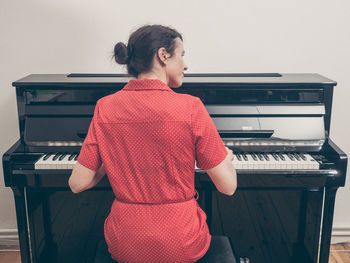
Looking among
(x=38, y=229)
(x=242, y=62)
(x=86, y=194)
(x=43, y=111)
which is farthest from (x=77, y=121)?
(x=242, y=62)

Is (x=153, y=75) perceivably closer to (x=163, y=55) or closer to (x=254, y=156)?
(x=163, y=55)

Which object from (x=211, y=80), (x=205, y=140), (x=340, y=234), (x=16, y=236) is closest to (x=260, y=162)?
(x=211, y=80)

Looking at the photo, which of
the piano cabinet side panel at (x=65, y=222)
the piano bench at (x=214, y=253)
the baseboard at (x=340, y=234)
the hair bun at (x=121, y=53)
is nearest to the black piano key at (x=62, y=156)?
the piano cabinet side panel at (x=65, y=222)

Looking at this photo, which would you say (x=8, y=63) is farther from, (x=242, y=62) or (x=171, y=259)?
(x=171, y=259)

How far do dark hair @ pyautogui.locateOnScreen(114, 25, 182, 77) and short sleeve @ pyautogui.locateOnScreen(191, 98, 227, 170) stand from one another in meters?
0.21

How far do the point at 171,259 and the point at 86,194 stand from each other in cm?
96

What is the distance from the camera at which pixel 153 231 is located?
1324 mm

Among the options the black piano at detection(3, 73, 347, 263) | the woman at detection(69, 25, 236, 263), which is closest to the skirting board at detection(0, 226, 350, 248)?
the black piano at detection(3, 73, 347, 263)

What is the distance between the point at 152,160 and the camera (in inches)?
49.4

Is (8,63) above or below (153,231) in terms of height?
above

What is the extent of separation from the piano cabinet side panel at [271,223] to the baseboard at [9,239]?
1.36 meters

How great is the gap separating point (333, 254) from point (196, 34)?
164cm

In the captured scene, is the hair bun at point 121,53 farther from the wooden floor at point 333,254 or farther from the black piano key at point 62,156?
the wooden floor at point 333,254

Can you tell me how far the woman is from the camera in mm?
1235
